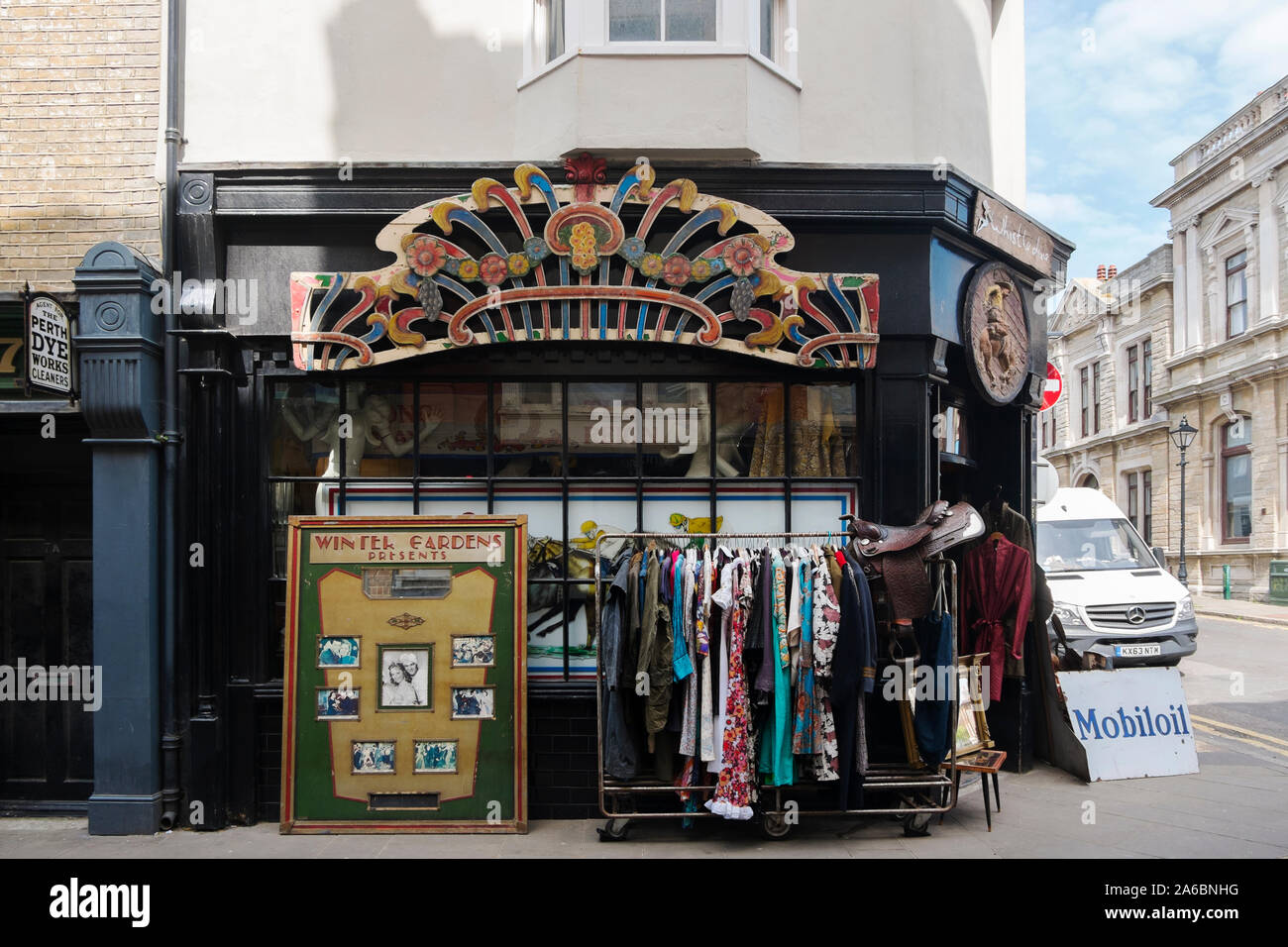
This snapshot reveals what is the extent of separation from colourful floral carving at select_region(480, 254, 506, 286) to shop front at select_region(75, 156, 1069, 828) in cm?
3

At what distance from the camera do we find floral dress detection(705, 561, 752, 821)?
258 inches

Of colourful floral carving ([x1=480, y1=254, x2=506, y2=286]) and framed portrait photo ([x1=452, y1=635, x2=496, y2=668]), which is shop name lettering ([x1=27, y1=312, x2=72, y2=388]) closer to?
colourful floral carving ([x1=480, y1=254, x2=506, y2=286])

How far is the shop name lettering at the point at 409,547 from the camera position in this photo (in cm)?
719

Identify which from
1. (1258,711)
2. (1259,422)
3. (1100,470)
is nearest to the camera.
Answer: (1258,711)

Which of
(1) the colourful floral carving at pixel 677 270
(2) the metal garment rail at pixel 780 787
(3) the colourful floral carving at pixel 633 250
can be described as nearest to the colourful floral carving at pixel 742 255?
(1) the colourful floral carving at pixel 677 270

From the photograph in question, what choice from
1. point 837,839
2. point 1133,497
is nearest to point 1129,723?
point 837,839

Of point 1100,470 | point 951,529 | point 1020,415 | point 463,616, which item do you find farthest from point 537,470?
point 1100,470

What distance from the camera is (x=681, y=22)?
761 centimetres

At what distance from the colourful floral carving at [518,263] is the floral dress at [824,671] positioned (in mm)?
2986

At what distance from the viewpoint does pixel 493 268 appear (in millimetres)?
7309

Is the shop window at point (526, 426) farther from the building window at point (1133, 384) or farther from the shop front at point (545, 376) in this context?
the building window at point (1133, 384)

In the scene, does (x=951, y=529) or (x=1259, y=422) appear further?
(x=1259, y=422)

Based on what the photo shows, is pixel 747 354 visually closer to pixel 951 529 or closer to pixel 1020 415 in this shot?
pixel 951 529

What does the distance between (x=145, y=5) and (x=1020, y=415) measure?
8065 mm
